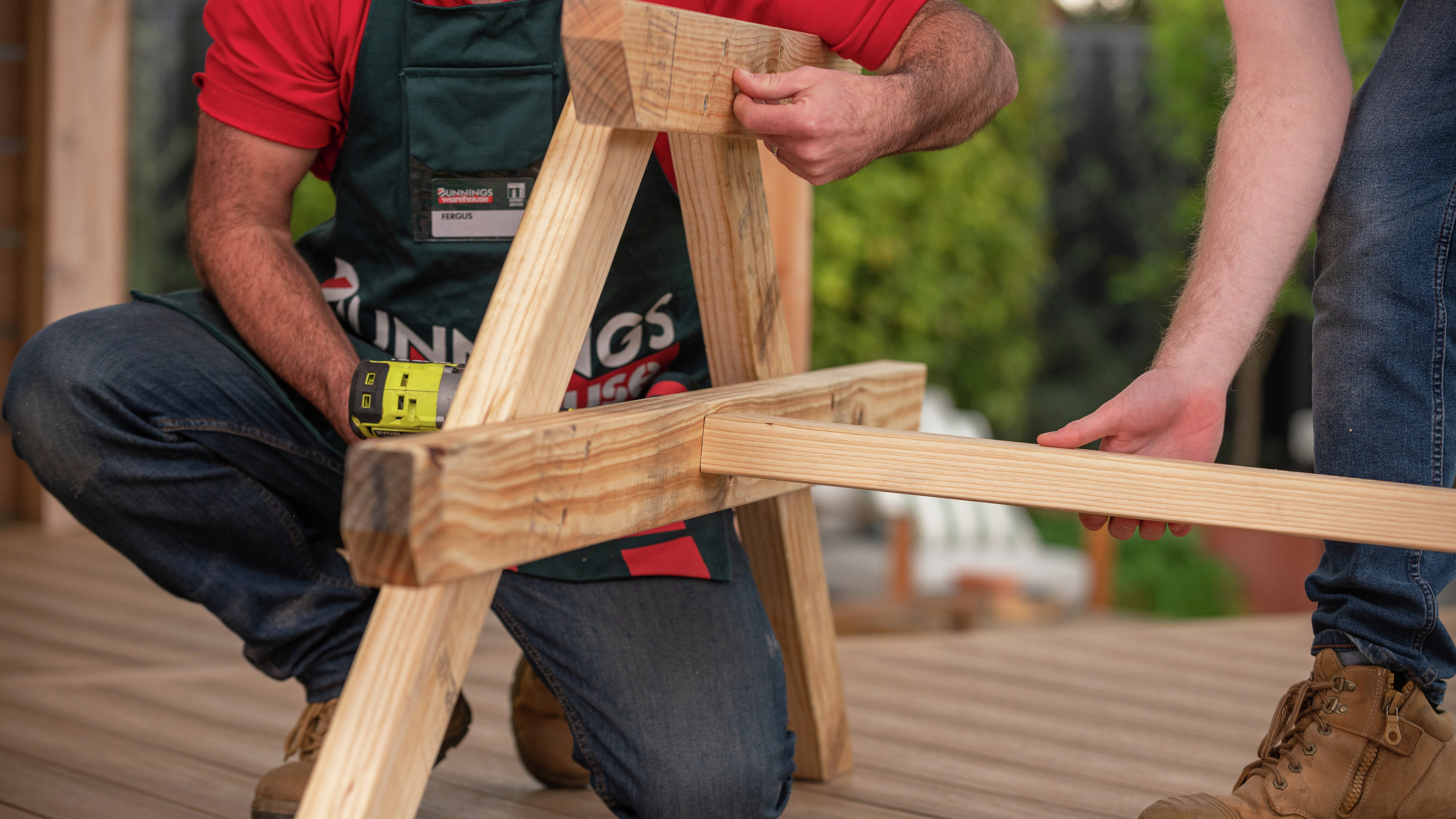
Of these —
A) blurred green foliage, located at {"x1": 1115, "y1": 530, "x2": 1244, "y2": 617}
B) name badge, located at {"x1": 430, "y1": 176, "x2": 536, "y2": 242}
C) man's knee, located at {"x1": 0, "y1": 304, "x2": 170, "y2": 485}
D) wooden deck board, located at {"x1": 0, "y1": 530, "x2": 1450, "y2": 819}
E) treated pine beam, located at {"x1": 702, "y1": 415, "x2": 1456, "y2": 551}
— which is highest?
name badge, located at {"x1": 430, "y1": 176, "x2": 536, "y2": 242}

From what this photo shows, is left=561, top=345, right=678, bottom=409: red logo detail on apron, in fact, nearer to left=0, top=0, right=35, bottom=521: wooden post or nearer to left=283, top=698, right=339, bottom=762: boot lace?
left=283, top=698, right=339, bottom=762: boot lace

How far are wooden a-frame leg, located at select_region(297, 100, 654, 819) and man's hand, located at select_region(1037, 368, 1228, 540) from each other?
1.23ft

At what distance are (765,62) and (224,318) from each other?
71 cm

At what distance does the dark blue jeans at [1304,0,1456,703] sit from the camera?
1131 mm

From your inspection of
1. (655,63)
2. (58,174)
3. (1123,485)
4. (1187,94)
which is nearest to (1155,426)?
(1123,485)

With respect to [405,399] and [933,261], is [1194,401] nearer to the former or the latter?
[405,399]

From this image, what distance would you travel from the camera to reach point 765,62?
106cm

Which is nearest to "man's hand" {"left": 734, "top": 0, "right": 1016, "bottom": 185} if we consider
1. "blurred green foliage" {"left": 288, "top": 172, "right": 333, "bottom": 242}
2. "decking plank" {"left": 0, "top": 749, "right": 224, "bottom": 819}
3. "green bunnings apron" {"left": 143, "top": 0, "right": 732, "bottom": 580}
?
"green bunnings apron" {"left": 143, "top": 0, "right": 732, "bottom": 580}

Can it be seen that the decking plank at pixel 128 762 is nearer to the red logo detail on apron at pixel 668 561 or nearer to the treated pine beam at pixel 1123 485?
the red logo detail on apron at pixel 668 561

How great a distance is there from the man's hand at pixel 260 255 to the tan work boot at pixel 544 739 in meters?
0.40

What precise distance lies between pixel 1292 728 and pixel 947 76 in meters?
0.69

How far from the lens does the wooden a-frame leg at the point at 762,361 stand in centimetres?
115

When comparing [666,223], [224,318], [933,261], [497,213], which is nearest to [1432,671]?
[666,223]

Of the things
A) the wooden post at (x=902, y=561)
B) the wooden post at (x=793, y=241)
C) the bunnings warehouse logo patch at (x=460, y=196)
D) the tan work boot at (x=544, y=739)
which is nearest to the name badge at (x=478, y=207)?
the bunnings warehouse logo patch at (x=460, y=196)
